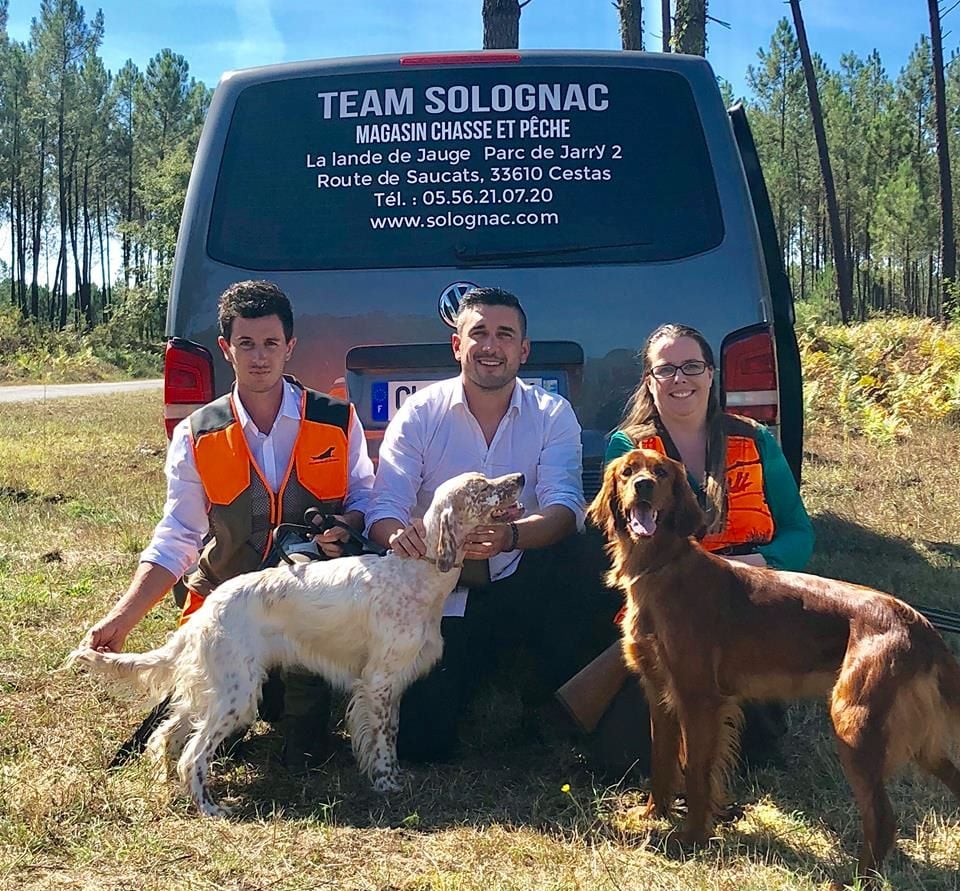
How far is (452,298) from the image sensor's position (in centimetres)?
360

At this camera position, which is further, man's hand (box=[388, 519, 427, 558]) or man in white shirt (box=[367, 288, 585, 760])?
man in white shirt (box=[367, 288, 585, 760])

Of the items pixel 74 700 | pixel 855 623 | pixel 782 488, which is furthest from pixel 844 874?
pixel 74 700

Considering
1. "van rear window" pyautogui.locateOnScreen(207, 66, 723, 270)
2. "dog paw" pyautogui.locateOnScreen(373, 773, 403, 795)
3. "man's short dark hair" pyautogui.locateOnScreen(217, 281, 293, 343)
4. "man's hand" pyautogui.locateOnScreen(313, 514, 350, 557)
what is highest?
"van rear window" pyautogui.locateOnScreen(207, 66, 723, 270)

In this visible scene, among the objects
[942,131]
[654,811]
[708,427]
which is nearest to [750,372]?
[708,427]

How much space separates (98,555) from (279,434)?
3.25m

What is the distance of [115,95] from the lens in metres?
47.0

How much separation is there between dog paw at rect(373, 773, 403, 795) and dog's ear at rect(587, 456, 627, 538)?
1.06 metres

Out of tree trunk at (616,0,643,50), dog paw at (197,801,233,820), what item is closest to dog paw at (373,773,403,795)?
dog paw at (197,801,233,820)

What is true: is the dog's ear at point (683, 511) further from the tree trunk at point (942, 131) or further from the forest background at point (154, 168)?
the forest background at point (154, 168)

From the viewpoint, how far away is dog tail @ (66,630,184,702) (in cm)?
299

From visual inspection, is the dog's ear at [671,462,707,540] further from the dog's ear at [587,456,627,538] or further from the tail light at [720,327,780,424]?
the tail light at [720,327,780,424]

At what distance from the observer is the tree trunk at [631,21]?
46.5 feet

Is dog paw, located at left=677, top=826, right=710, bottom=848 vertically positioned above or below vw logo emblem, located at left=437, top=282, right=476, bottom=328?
below

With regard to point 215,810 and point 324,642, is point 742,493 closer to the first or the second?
point 324,642
